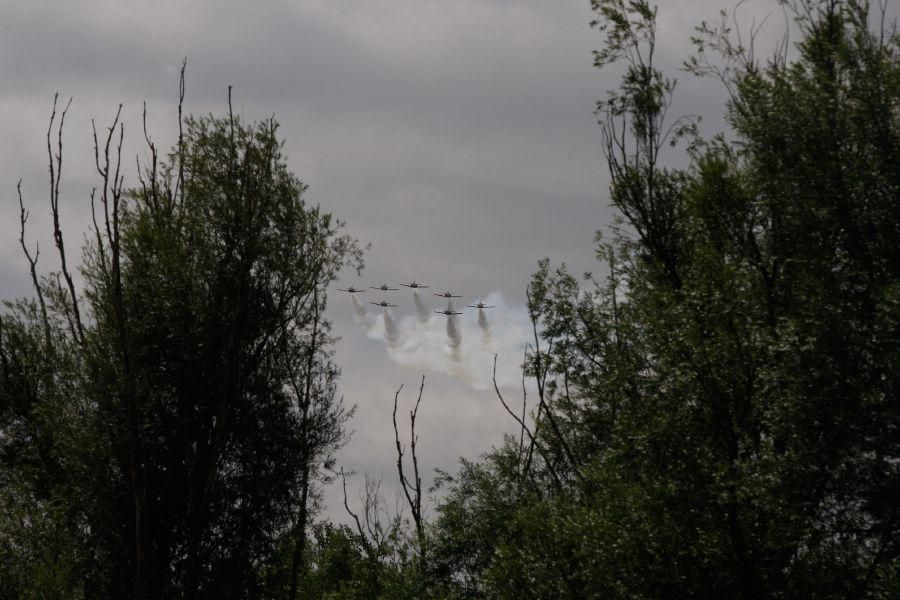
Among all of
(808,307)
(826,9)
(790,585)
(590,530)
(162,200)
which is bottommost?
(790,585)

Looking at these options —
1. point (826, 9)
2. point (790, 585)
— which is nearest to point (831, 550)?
point (790, 585)

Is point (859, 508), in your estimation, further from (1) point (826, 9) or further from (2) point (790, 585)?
(1) point (826, 9)

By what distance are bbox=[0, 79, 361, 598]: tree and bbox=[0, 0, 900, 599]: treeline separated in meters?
0.06

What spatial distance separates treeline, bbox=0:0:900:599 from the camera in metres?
16.0

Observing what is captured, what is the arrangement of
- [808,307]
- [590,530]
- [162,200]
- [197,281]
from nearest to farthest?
1. [808,307]
2. [590,530]
3. [197,281]
4. [162,200]

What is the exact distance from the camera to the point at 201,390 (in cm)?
2144

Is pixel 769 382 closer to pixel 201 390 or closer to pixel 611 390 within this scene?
pixel 611 390

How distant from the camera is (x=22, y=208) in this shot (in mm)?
17547

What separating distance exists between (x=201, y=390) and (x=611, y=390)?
30.0 feet

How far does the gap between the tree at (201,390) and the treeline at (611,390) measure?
6 cm

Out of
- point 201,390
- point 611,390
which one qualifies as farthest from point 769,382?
point 201,390

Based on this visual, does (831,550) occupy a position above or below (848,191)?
below

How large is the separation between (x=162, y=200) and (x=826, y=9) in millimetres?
16163

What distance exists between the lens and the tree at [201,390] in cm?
2048
